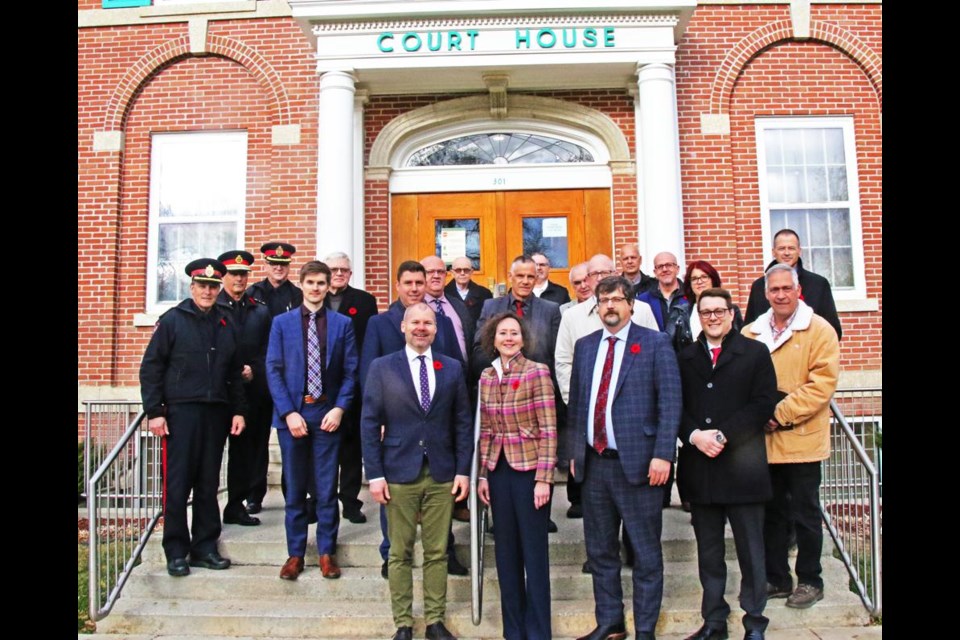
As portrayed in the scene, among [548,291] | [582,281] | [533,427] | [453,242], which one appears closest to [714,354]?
[533,427]

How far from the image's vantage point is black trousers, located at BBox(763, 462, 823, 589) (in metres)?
4.95

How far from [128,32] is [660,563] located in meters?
9.43

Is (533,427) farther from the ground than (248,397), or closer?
closer

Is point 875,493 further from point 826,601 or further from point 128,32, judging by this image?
point 128,32

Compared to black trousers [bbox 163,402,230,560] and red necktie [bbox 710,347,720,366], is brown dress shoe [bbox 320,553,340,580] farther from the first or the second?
red necktie [bbox 710,347,720,366]

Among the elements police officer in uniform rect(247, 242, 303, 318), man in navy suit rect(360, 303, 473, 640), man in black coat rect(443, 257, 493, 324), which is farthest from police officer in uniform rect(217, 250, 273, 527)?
man in navy suit rect(360, 303, 473, 640)

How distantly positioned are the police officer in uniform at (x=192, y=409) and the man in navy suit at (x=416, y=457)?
1403 millimetres

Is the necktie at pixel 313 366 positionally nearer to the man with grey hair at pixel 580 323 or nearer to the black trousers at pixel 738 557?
the man with grey hair at pixel 580 323

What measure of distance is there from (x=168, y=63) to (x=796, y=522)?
9.11 meters

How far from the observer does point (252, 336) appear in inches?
243

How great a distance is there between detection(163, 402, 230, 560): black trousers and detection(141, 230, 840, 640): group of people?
1 cm

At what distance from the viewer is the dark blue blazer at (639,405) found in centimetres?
452

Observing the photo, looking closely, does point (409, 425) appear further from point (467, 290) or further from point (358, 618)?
point (467, 290)

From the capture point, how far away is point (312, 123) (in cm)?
991
